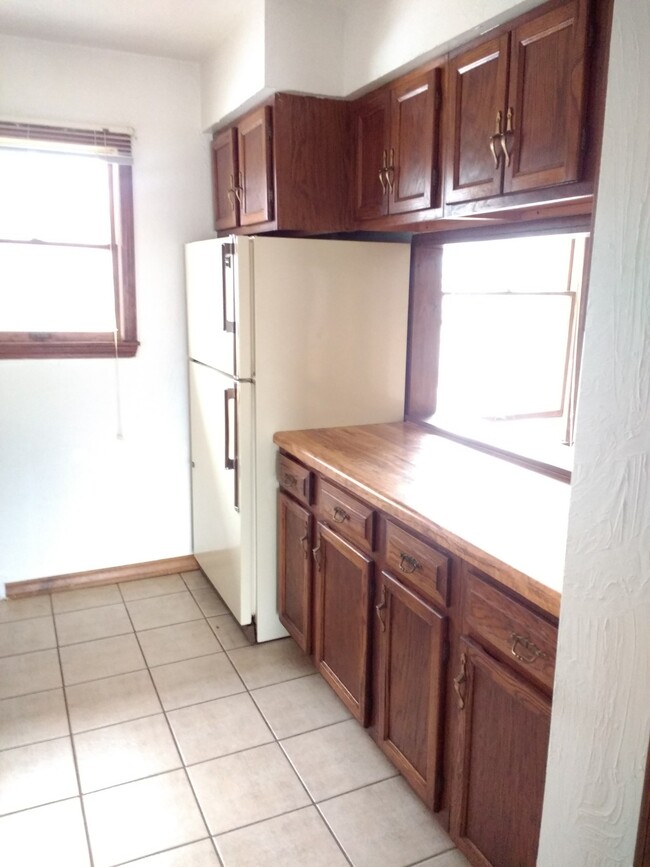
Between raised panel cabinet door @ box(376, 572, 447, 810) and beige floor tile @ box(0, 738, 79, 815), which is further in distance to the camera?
beige floor tile @ box(0, 738, 79, 815)

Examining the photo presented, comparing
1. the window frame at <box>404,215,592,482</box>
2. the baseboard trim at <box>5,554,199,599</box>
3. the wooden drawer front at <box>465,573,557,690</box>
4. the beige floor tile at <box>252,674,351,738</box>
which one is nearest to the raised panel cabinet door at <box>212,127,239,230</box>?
the window frame at <box>404,215,592,482</box>

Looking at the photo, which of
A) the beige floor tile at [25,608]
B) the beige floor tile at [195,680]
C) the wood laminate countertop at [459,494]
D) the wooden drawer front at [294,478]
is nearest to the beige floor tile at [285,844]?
the beige floor tile at [195,680]

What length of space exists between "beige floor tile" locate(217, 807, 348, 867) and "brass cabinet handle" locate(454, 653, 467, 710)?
0.56 m

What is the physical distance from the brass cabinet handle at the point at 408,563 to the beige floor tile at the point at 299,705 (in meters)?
0.80

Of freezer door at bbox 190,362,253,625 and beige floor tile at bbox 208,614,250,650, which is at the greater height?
freezer door at bbox 190,362,253,625

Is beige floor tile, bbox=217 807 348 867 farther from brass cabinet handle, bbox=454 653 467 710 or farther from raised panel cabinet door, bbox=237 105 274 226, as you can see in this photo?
raised panel cabinet door, bbox=237 105 274 226

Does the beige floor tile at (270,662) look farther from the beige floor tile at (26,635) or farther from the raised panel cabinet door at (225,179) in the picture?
the raised panel cabinet door at (225,179)

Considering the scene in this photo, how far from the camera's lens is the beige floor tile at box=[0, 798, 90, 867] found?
5.71ft

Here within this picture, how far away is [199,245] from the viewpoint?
2898mm

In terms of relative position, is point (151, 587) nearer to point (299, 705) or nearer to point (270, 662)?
point (270, 662)

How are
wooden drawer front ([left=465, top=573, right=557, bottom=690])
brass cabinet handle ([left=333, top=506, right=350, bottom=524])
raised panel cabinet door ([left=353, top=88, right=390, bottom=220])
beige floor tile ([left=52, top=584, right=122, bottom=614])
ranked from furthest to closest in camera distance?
beige floor tile ([left=52, top=584, right=122, bottom=614]), raised panel cabinet door ([left=353, top=88, right=390, bottom=220]), brass cabinet handle ([left=333, top=506, right=350, bottom=524]), wooden drawer front ([left=465, top=573, right=557, bottom=690])

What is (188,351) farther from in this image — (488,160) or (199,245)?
(488,160)

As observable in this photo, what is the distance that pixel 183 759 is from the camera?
2.12 meters

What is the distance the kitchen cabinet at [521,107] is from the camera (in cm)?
151
